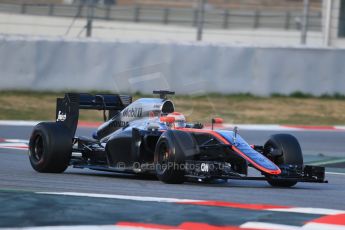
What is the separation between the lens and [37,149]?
11.1 metres

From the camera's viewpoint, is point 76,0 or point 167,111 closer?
point 167,111

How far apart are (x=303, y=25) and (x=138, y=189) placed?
12.9 meters

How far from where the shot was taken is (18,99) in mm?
20578

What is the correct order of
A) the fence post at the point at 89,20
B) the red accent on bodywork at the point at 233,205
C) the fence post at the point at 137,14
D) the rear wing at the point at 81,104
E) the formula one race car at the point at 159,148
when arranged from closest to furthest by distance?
the red accent on bodywork at the point at 233,205
the formula one race car at the point at 159,148
the rear wing at the point at 81,104
the fence post at the point at 89,20
the fence post at the point at 137,14

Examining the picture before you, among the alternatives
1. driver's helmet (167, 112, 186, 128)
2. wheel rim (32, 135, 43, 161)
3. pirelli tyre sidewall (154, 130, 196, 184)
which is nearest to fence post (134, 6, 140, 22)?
wheel rim (32, 135, 43, 161)

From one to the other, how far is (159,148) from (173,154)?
421 millimetres

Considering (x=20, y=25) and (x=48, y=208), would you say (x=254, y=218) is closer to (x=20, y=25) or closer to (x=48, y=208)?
(x=48, y=208)

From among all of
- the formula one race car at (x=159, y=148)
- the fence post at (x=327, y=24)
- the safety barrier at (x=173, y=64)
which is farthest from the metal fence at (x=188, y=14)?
the formula one race car at (x=159, y=148)

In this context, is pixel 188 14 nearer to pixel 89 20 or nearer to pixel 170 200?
pixel 89 20

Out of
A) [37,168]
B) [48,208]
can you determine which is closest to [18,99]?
[37,168]

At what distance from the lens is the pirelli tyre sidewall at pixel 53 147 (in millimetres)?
10609

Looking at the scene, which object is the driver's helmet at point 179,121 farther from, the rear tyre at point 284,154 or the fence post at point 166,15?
the fence post at point 166,15

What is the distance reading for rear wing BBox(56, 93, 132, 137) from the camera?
11.2 meters

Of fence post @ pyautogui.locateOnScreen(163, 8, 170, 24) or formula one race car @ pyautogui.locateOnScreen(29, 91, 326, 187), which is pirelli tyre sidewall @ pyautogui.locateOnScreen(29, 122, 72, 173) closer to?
formula one race car @ pyautogui.locateOnScreen(29, 91, 326, 187)
